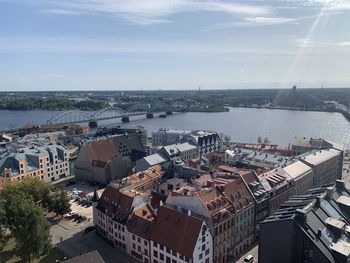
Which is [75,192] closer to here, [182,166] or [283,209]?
[182,166]

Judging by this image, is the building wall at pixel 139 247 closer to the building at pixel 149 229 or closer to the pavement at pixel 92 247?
the building at pixel 149 229

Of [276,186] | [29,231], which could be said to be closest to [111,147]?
[276,186]

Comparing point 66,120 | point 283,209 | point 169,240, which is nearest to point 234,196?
point 283,209

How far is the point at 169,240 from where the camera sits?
29.6 m

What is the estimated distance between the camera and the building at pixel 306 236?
27094mm

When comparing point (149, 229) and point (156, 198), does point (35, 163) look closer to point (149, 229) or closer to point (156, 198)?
point (156, 198)

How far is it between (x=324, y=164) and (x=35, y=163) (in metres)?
46.3

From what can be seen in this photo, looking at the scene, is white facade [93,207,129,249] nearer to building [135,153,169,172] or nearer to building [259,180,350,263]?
building [259,180,350,263]

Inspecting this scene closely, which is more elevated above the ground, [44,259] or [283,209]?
[283,209]

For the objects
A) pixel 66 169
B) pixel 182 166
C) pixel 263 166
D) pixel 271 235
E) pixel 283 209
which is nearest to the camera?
pixel 271 235

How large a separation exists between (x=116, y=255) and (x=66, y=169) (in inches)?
1336

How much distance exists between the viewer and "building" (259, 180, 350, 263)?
2709cm

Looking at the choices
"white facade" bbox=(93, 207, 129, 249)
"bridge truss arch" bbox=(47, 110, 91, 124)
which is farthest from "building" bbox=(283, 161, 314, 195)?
"bridge truss arch" bbox=(47, 110, 91, 124)

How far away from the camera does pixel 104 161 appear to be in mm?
58531
